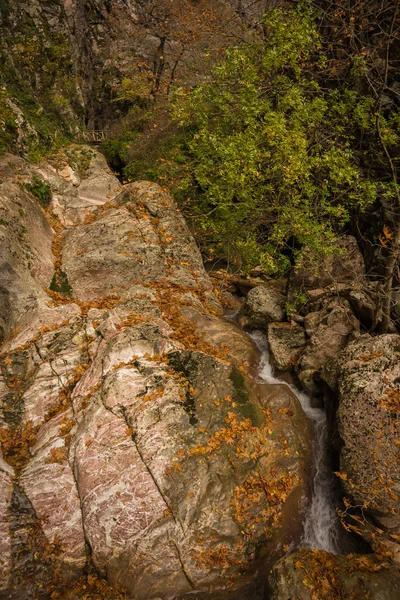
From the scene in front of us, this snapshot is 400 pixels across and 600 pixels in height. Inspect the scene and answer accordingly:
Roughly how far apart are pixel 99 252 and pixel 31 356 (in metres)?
4.21

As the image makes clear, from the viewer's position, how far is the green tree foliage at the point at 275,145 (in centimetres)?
979

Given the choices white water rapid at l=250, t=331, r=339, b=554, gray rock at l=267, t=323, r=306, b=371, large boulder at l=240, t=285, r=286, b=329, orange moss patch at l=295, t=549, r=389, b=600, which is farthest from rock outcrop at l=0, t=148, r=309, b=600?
large boulder at l=240, t=285, r=286, b=329

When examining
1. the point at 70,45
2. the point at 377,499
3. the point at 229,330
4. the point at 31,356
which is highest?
the point at 70,45

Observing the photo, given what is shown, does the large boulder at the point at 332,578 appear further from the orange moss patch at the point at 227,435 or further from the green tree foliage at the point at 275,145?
the green tree foliage at the point at 275,145

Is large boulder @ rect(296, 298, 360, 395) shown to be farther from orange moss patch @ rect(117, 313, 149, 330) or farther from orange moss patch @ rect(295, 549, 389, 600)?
orange moss patch @ rect(117, 313, 149, 330)

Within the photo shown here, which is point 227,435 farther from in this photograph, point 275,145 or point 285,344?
point 275,145

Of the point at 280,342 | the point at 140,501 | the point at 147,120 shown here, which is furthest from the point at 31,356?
the point at 147,120

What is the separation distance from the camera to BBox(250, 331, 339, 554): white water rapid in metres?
6.53

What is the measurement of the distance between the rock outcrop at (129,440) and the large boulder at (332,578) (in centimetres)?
79

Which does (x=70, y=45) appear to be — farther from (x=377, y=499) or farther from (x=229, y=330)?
(x=377, y=499)

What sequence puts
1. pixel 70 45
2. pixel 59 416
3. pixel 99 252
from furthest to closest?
1. pixel 70 45
2. pixel 99 252
3. pixel 59 416

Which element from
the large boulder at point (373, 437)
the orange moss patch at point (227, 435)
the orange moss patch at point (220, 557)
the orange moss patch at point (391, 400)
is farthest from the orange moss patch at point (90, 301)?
the orange moss patch at point (391, 400)

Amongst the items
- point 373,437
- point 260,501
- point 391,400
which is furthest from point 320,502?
point 391,400

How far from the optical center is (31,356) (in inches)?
302
